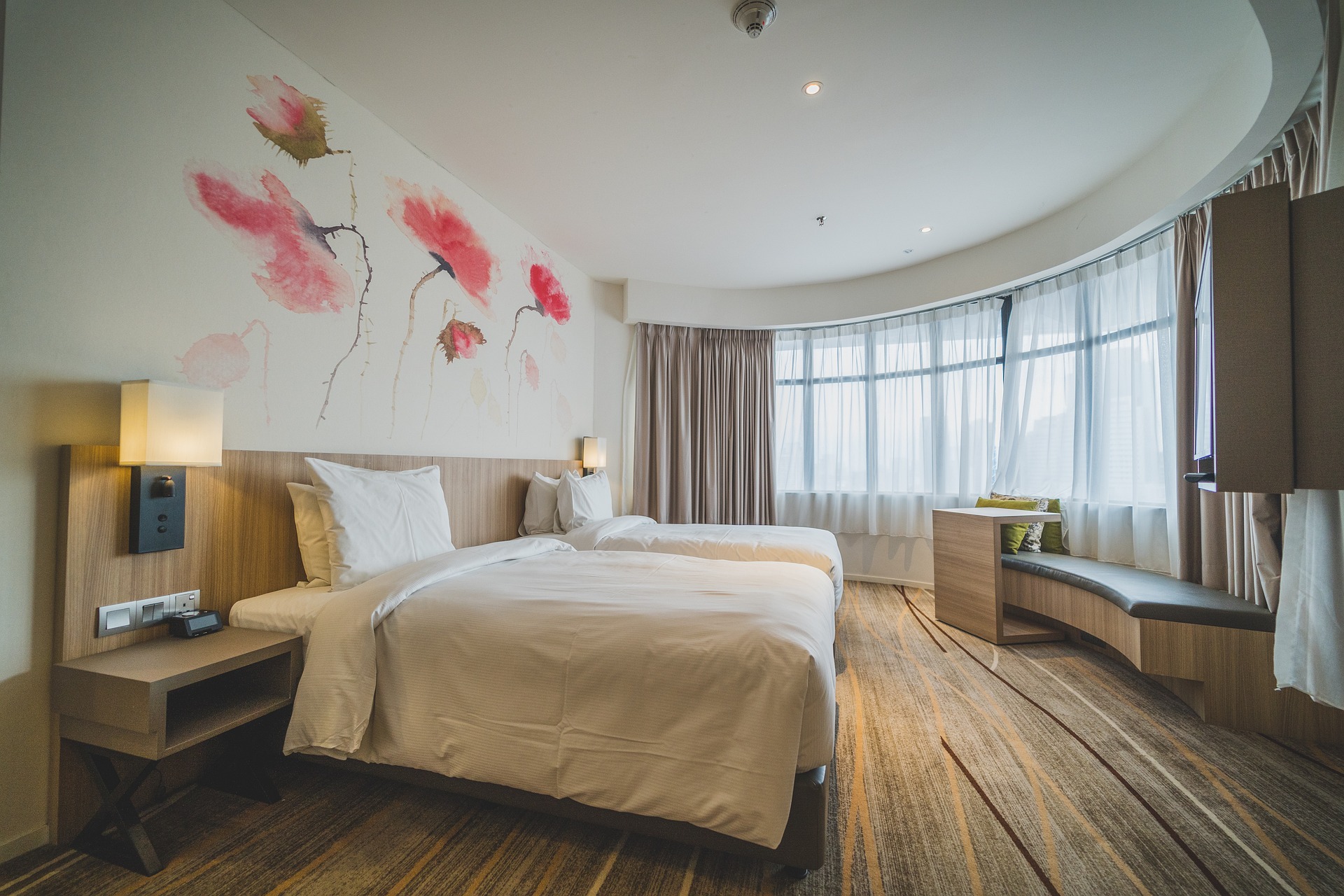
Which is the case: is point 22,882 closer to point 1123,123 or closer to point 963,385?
point 1123,123

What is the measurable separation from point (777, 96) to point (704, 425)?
310 centimetres

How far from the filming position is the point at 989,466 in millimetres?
4426

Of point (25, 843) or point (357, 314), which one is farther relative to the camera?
point (357, 314)

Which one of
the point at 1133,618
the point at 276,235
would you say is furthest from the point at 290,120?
the point at 1133,618

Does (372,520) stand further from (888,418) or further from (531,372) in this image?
(888,418)

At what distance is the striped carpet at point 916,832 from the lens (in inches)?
54.5

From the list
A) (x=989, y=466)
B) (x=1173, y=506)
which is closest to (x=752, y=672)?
(x=1173, y=506)

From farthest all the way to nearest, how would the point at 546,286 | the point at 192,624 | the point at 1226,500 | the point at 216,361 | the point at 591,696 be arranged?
the point at 546,286
the point at 1226,500
the point at 216,361
the point at 192,624
the point at 591,696

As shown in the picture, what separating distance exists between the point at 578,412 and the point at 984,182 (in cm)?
327

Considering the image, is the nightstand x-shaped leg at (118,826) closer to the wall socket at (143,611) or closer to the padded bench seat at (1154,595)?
the wall socket at (143,611)

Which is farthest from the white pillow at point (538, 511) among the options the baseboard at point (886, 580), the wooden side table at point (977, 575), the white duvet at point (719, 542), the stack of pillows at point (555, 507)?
the baseboard at point (886, 580)

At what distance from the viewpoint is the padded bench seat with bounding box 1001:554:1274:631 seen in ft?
7.38

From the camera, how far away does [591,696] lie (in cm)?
149

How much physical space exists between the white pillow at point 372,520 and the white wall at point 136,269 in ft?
0.92
